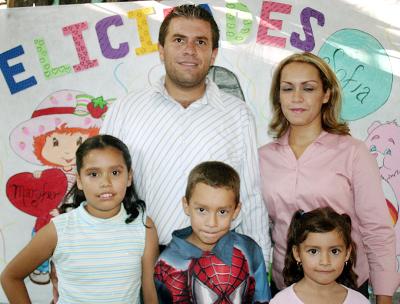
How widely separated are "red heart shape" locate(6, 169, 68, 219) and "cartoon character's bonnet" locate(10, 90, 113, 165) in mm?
130

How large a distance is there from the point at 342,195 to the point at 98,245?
3.06 feet

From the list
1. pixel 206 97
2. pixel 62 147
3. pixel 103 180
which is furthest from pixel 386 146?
pixel 62 147

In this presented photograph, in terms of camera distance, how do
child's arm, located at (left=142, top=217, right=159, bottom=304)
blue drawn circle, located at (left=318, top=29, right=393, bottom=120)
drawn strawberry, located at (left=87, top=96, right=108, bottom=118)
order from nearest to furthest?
child's arm, located at (left=142, top=217, right=159, bottom=304) → blue drawn circle, located at (left=318, top=29, right=393, bottom=120) → drawn strawberry, located at (left=87, top=96, right=108, bottom=118)

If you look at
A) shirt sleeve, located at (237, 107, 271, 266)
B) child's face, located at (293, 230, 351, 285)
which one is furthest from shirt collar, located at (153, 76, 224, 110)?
child's face, located at (293, 230, 351, 285)

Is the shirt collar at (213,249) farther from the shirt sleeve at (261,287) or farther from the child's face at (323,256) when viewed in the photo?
the child's face at (323,256)

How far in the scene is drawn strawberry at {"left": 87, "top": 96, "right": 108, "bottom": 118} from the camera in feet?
9.14

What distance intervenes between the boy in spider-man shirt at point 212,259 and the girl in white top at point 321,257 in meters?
0.13

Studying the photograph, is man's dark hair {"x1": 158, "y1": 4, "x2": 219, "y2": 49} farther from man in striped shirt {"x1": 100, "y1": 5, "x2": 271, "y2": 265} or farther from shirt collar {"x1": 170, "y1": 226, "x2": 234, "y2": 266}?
shirt collar {"x1": 170, "y1": 226, "x2": 234, "y2": 266}

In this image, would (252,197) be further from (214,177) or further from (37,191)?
(37,191)

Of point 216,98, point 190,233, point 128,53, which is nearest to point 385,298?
point 190,233

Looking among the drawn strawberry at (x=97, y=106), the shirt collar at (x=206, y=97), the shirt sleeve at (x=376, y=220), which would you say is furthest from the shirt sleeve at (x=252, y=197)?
the drawn strawberry at (x=97, y=106)

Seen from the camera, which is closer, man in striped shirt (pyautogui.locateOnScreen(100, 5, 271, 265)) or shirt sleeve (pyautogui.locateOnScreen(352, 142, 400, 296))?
shirt sleeve (pyautogui.locateOnScreen(352, 142, 400, 296))

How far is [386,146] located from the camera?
8.89 feet

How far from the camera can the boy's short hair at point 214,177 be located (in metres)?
1.70
